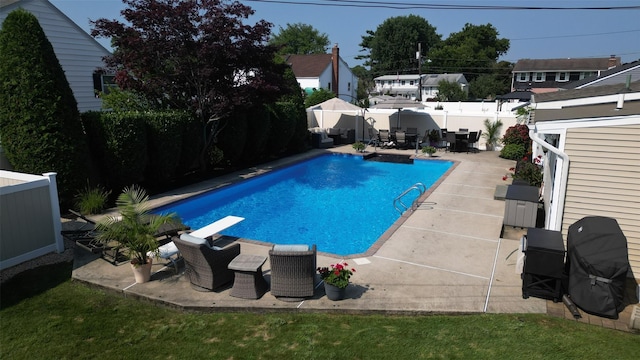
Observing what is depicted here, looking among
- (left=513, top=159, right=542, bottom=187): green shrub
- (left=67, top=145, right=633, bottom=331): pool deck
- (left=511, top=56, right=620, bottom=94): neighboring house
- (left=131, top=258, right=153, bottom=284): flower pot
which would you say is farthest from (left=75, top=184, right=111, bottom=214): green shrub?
(left=511, top=56, right=620, bottom=94): neighboring house

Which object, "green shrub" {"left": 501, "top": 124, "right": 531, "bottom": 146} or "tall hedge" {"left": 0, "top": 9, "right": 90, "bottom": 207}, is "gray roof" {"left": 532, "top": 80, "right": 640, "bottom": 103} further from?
"tall hedge" {"left": 0, "top": 9, "right": 90, "bottom": 207}

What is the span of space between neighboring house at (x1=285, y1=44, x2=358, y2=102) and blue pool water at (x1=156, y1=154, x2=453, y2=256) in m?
22.3

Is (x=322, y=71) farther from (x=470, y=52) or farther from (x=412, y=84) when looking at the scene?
(x=470, y=52)

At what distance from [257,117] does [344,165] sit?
503 cm

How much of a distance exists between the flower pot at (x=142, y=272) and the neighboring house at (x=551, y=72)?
62.3 m

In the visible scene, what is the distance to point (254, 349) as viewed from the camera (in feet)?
15.9

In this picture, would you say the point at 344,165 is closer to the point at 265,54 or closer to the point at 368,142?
the point at 368,142

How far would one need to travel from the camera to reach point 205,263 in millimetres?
6051

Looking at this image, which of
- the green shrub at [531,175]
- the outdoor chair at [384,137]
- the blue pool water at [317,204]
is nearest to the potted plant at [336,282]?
the blue pool water at [317,204]

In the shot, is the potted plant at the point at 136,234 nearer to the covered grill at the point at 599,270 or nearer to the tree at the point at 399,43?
the covered grill at the point at 599,270

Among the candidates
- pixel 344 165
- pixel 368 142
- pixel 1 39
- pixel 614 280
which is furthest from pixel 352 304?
pixel 368 142

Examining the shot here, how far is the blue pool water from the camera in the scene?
33.7 feet

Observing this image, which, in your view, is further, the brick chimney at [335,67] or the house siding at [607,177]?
the brick chimney at [335,67]

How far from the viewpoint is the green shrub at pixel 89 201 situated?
33.2 feet
